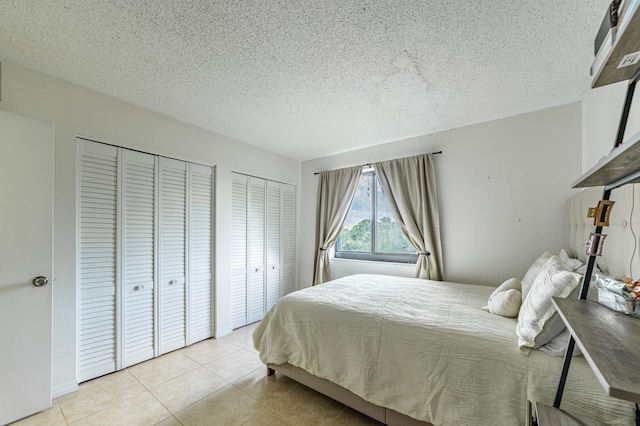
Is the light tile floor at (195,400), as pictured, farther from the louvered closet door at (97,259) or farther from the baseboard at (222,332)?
the baseboard at (222,332)

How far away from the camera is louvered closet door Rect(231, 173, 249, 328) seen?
127 inches

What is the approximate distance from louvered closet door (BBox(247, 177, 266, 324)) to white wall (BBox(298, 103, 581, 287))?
1.91 metres

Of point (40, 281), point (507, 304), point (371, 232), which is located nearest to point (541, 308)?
point (507, 304)

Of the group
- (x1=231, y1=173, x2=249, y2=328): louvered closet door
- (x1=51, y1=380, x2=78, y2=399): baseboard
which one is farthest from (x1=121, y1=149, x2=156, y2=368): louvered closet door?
(x1=231, y1=173, x2=249, y2=328): louvered closet door

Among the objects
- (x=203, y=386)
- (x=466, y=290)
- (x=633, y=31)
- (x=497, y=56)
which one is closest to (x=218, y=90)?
(x=497, y=56)

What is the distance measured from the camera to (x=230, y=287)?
318cm

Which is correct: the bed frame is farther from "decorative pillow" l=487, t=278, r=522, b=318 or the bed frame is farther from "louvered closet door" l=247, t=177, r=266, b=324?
"louvered closet door" l=247, t=177, r=266, b=324

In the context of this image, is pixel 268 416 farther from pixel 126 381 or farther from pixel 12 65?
pixel 12 65

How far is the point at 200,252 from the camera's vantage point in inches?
114

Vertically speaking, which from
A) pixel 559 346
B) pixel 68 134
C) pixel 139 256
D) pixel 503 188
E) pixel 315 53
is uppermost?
pixel 315 53

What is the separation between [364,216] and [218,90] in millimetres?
2466

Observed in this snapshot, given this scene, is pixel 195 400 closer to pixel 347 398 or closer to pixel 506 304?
pixel 347 398

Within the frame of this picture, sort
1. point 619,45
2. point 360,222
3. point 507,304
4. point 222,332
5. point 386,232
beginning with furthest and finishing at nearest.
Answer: point 360,222 → point 386,232 → point 222,332 → point 507,304 → point 619,45

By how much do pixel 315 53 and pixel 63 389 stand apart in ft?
10.2
